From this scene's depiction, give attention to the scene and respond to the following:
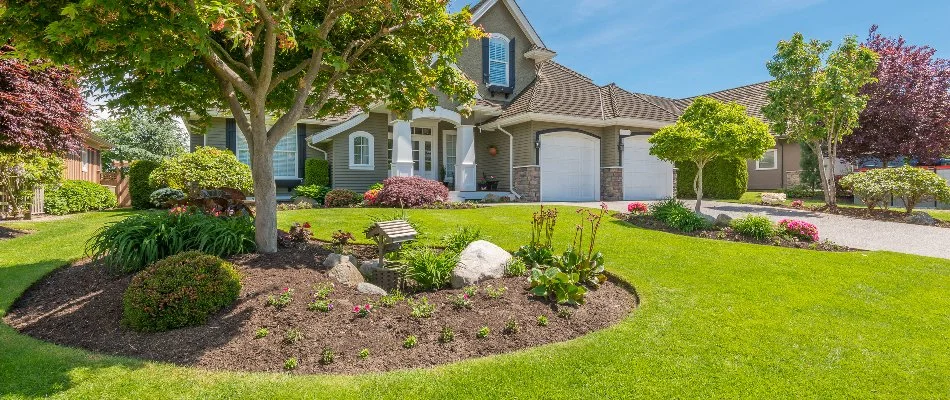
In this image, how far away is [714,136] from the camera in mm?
10625

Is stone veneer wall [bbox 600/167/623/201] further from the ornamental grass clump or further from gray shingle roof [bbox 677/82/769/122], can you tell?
the ornamental grass clump

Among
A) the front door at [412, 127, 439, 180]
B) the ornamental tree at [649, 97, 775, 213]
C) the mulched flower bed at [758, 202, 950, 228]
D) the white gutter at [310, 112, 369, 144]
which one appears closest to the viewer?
the ornamental tree at [649, 97, 775, 213]

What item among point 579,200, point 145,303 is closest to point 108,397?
point 145,303

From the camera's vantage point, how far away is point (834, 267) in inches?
257

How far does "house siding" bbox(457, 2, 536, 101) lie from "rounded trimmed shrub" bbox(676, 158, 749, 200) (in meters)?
7.61

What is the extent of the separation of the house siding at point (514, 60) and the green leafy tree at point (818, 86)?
8365mm

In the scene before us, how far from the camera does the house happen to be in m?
15.7

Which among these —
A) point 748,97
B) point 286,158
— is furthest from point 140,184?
point 748,97

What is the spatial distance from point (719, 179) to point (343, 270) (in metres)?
17.6

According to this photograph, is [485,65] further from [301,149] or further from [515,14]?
[301,149]

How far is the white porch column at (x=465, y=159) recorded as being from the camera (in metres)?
15.8

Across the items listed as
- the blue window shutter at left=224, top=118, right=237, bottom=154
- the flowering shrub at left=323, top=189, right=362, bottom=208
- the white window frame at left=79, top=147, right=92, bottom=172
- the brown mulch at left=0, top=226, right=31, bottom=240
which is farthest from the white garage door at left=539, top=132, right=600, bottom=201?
the white window frame at left=79, top=147, right=92, bottom=172

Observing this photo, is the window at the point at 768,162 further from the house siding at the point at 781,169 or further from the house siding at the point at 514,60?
the house siding at the point at 514,60

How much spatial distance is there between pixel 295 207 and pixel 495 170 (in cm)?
736
